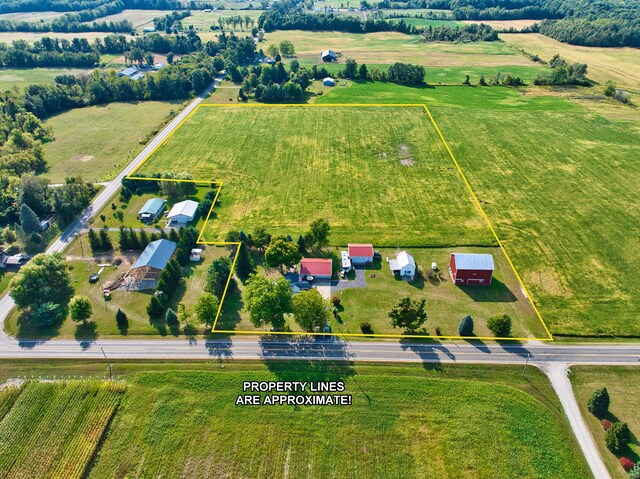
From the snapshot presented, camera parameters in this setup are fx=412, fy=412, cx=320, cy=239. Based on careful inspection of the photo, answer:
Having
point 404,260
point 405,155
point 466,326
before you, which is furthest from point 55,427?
point 405,155

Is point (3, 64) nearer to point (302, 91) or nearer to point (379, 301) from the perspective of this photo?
point (302, 91)

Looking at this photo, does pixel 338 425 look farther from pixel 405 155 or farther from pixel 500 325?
pixel 405 155

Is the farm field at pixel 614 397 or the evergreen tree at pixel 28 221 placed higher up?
the evergreen tree at pixel 28 221

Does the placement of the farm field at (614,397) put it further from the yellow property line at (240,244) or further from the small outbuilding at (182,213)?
the small outbuilding at (182,213)

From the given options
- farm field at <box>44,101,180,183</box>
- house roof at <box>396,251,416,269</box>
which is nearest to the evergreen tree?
farm field at <box>44,101,180,183</box>

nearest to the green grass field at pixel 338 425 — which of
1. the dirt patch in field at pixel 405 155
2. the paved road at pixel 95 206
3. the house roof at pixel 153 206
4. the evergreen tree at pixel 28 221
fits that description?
the paved road at pixel 95 206

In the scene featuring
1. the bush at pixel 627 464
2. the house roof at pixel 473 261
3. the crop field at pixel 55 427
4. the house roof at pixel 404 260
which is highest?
the house roof at pixel 473 261
